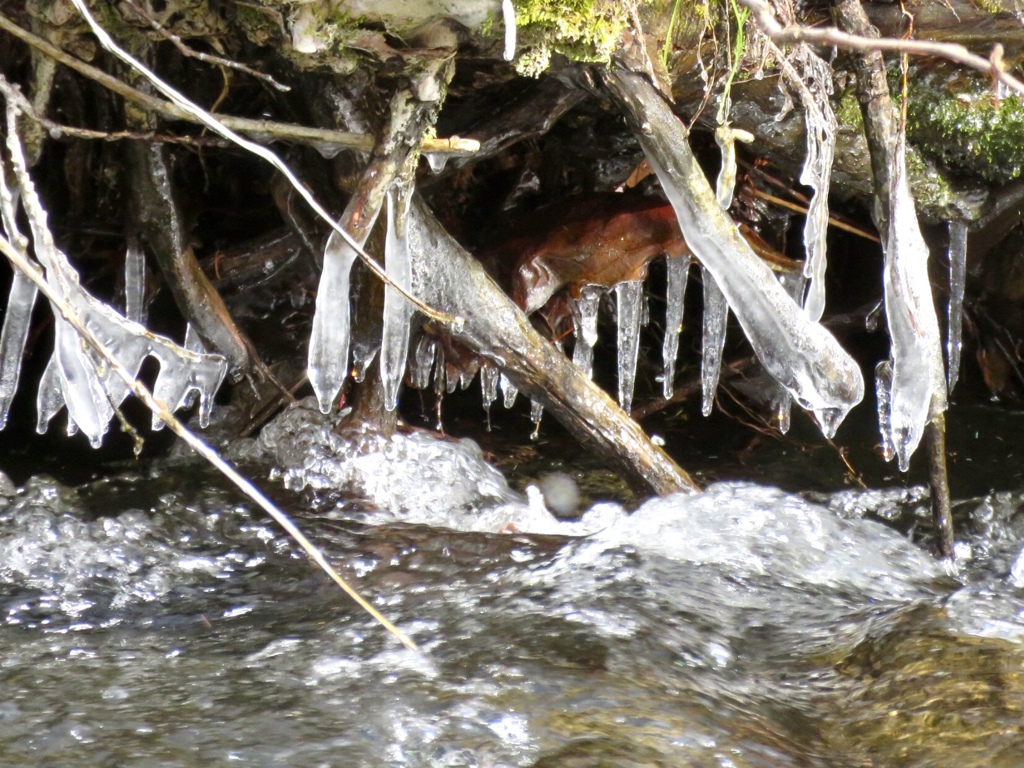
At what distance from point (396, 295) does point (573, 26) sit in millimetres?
810

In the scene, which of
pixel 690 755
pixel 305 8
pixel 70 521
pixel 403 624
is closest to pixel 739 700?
pixel 690 755

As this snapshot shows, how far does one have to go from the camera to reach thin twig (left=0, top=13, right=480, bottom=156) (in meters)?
2.13

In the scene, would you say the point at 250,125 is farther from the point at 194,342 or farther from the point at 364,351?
the point at 194,342

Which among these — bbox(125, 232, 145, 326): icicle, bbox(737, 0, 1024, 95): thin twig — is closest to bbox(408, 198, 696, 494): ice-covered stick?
bbox(125, 232, 145, 326): icicle

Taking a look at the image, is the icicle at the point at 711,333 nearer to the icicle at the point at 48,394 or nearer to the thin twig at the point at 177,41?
the thin twig at the point at 177,41

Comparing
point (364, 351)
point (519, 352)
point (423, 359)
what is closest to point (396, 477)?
point (423, 359)

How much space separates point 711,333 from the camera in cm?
313

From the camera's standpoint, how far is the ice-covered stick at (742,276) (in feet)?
8.14

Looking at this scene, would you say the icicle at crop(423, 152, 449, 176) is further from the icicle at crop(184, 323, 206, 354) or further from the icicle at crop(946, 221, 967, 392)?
the icicle at crop(946, 221, 967, 392)

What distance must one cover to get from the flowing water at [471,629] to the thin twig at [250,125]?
1044mm

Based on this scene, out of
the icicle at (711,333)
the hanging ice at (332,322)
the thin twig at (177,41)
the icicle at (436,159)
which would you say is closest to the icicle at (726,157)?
the icicle at (711,333)

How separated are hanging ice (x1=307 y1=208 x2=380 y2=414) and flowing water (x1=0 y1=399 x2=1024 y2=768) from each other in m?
0.48

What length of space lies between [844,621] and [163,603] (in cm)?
159

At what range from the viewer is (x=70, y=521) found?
284cm
